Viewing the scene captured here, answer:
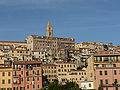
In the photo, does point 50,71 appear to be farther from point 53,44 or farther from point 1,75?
point 53,44

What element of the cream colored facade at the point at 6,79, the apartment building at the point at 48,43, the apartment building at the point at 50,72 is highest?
the apartment building at the point at 48,43

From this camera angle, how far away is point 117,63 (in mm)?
66312

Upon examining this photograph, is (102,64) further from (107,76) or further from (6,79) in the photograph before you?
(6,79)

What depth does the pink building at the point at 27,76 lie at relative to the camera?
2936 inches

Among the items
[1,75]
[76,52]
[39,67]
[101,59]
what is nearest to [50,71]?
[39,67]

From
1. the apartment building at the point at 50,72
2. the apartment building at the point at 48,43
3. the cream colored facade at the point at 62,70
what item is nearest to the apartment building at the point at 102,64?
the apartment building at the point at 50,72

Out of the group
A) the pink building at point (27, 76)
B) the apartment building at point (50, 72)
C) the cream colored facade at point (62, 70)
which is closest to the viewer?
the pink building at point (27, 76)

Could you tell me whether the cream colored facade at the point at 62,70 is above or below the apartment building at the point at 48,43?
below

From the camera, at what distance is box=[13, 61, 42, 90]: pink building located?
74562 millimetres

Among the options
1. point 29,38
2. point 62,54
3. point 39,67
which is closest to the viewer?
point 39,67

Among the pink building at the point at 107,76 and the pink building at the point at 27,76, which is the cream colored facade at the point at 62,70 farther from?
the pink building at the point at 107,76

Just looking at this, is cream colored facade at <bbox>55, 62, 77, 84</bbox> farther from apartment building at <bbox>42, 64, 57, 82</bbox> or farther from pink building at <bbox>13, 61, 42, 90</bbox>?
pink building at <bbox>13, 61, 42, 90</bbox>

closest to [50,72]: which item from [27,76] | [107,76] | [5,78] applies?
[27,76]

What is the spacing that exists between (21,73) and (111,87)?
95.9 feet
